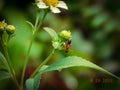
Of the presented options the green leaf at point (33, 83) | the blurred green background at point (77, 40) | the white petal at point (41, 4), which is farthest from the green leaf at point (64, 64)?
the blurred green background at point (77, 40)

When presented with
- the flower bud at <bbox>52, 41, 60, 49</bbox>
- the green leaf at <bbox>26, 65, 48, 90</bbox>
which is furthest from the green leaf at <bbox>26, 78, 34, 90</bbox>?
the flower bud at <bbox>52, 41, 60, 49</bbox>

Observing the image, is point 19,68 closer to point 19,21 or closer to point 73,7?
point 19,21

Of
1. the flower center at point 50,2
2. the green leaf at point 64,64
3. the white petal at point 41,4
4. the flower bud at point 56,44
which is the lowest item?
the green leaf at point 64,64

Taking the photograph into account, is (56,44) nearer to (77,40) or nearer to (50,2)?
(50,2)

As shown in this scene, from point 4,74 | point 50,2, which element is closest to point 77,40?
point 50,2

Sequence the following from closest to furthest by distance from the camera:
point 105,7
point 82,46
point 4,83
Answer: point 4,83 < point 82,46 < point 105,7

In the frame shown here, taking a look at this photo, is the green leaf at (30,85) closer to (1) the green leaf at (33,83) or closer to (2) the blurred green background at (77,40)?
(1) the green leaf at (33,83)

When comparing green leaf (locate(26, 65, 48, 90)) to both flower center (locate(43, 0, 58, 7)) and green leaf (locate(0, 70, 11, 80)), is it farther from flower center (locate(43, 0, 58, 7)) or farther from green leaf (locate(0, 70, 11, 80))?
flower center (locate(43, 0, 58, 7))

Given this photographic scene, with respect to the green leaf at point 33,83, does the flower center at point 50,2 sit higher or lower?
higher

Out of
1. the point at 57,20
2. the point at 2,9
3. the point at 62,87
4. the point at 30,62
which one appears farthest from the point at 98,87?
the point at 2,9
